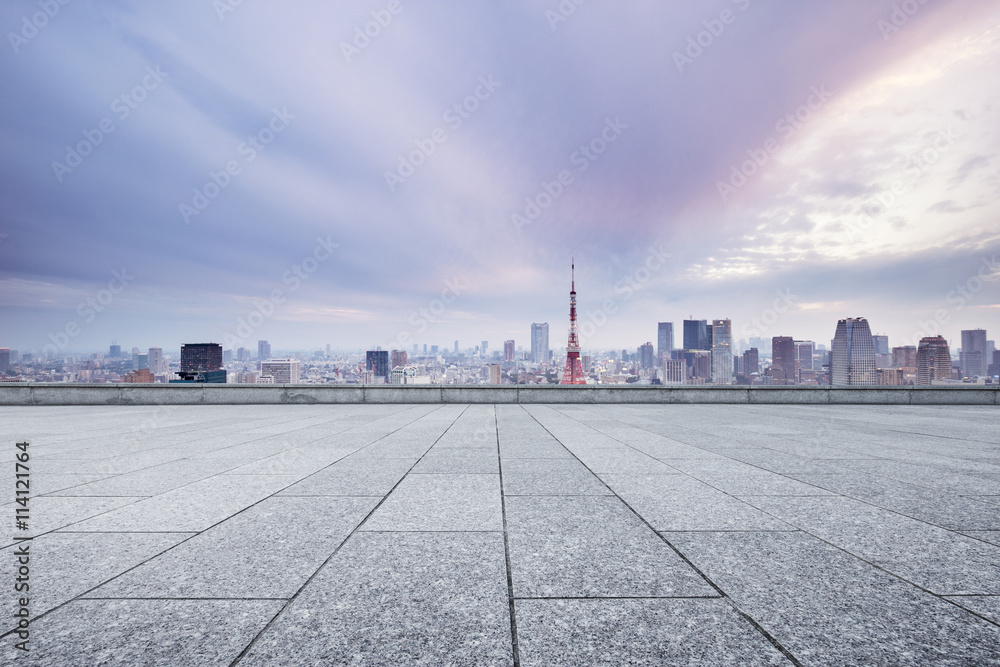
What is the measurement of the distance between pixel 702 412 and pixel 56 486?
1485 centimetres

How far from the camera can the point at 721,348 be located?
97.9 metres

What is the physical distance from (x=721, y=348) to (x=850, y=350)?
183 feet

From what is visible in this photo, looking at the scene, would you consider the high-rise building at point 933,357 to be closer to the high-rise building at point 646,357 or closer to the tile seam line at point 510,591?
the tile seam line at point 510,591

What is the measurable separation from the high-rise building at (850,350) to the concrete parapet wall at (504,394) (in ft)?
95.7

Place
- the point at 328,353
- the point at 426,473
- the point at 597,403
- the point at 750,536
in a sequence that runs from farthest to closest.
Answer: the point at 328,353 < the point at 597,403 < the point at 426,473 < the point at 750,536

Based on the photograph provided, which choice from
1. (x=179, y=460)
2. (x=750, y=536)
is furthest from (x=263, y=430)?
(x=750, y=536)

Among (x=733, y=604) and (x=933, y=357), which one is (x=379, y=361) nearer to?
(x=733, y=604)

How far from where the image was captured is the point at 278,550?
3.40 metres

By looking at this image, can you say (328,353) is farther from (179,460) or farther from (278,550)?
(278,550)

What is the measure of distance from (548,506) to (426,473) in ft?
6.88

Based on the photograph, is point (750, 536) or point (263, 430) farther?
point (263, 430)

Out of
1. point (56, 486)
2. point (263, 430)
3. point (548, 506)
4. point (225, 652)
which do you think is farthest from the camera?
point (263, 430)

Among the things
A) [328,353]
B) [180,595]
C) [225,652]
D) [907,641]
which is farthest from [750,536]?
[328,353]

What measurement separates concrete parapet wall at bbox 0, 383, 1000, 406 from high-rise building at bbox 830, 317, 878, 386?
29167 millimetres
